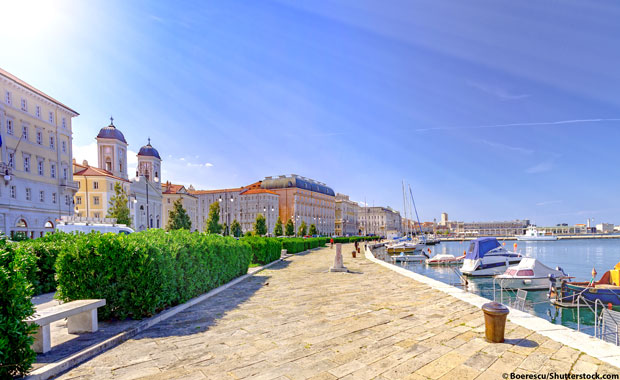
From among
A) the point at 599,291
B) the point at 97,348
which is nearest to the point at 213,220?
the point at 599,291

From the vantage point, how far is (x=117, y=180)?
6372 cm

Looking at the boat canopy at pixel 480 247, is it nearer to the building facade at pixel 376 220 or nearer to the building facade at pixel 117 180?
the building facade at pixel 117 180

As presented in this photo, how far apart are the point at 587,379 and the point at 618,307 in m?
16.7

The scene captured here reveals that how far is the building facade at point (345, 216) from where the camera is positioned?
5679 inches

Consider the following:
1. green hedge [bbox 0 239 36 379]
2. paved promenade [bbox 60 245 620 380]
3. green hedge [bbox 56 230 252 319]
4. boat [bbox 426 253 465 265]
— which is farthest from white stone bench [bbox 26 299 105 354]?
boat [bbox 426 253 465 265]

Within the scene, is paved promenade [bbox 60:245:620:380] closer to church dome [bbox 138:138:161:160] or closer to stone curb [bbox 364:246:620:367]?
stone curb [bbox 364:246:620:367]

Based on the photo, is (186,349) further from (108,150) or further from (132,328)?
(108,150)

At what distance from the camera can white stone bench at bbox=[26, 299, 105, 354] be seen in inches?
210

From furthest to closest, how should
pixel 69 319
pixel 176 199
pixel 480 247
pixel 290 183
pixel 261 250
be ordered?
pixel 290 183 < pixel 176 199 < pixel 480 247 < pixel 261 250 < pixel 69 319

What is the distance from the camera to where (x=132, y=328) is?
6629 mm

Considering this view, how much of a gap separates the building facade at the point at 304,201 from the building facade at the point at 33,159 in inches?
2483

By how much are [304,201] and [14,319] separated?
112 meters

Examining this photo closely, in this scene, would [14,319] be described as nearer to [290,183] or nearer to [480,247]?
[480,247]

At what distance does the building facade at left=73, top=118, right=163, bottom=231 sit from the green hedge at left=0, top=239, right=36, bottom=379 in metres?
47.0
